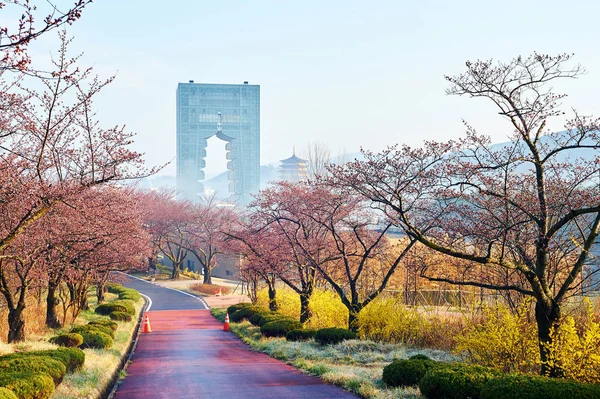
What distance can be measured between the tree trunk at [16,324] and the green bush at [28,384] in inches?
279

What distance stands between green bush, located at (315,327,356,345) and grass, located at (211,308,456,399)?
242 mm

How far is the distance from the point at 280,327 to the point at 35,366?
11639 mm

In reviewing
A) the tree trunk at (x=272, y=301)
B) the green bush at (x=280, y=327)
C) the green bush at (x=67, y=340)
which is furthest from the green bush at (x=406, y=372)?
the tree trunk at (x=272, y=301)

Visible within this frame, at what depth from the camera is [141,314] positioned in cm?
3503

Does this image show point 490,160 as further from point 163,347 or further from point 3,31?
point 163,347

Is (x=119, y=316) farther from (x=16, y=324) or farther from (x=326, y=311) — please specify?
(x=16, y=324)

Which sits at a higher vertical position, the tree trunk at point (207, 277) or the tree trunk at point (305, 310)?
the tree trunk at point (207, 277)

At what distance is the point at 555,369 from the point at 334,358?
686 cm

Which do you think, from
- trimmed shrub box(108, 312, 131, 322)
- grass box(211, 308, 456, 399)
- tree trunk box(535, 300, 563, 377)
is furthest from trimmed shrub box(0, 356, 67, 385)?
trimmed shrub box(108, 312, 131, 322)

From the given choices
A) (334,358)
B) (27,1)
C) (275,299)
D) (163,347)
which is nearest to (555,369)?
(334,358)

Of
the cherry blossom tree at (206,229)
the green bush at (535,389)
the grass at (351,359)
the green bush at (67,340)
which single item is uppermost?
the cherry blossom tree at (206,229)

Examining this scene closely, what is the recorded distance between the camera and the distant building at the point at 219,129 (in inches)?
5689

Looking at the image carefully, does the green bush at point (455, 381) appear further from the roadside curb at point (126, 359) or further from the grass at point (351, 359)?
the roadside curb at point (126, 359)

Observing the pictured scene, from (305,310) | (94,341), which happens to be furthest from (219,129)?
(94,341)
